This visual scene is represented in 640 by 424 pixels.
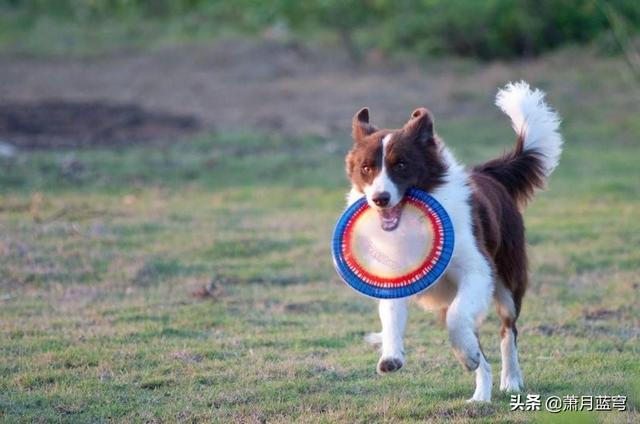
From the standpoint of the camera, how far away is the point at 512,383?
7.38 meters

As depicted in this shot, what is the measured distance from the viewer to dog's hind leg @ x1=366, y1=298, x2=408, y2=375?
6656 millimetres

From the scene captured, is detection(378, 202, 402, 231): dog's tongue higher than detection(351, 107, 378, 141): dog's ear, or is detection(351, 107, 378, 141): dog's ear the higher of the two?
detection(351, 107, 378, 141): dog's ear

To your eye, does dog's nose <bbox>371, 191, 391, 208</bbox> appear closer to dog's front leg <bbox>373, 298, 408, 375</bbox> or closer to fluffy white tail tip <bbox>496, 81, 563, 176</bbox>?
dog's front leg <bbox>373, 298, 408, 375</bbox>

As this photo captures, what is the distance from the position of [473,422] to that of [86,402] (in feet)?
7.67

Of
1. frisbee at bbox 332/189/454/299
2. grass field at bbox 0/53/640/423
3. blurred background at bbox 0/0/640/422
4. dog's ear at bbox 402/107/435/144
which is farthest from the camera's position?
blurred background at bbox 0/0/640/422

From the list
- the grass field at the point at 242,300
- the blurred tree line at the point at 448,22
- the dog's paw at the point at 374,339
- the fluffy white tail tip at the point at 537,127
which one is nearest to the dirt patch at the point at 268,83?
the blurred tree line at the point at 448,22

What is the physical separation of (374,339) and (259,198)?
27.1 ft

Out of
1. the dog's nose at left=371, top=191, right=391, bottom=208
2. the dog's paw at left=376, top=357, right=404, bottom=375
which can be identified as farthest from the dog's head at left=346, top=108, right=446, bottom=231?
the dog's paw at left=376, top=357, right=404, bottom=375

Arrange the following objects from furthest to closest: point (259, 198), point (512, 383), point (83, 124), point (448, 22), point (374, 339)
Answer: point (448, 22) < point (83, 124) < point (259, 198) < point (374, 339) < point (512, 383)

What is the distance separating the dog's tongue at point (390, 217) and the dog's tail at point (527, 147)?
147 cm

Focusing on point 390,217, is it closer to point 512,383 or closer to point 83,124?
point 512,383

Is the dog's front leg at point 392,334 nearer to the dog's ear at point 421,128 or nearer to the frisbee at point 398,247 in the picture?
Result: the frisbee at point 398,247

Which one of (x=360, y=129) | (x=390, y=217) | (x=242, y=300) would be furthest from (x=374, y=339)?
(x=242, y=300)

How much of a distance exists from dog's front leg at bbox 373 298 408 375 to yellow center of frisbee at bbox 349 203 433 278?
204 millimetres
